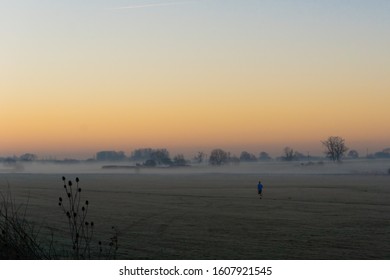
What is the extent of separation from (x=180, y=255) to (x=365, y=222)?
47.5 ft

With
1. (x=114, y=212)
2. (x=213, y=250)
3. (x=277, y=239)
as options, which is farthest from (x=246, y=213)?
(x=213, y=250)

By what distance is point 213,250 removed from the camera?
768 inches

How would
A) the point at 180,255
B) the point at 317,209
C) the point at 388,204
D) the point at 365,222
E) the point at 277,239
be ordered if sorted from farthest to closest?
the point at 388,204 → the point at 317,209 → the point at 365,222 → the point at 277,239 → the point at 180,255

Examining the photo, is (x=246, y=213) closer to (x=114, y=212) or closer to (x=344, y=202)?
(x=114, y=212)

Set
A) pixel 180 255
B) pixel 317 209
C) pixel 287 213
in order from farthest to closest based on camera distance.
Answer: pixel 317 209 < pixel 287 213 < pixel 180 255

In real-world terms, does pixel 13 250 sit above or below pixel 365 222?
above

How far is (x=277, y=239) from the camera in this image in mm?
22281

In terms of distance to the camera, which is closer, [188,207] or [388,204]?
[188,207]

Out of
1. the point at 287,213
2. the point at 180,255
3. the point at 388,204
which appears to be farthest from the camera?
the point at 388,204

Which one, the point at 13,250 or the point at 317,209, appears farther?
the point at 317,209

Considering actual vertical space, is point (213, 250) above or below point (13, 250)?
below
